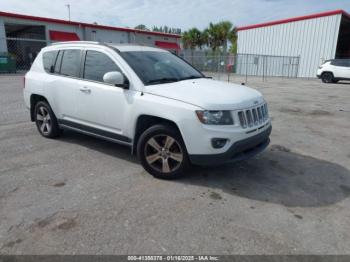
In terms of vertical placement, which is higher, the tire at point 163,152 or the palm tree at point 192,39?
the palm tree at point 192,39

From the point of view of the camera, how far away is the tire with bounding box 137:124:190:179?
378 centimetres

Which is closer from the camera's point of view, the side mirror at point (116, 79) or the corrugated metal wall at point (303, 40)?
the side mirror at point (116, 79)

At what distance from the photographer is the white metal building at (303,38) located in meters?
24.1

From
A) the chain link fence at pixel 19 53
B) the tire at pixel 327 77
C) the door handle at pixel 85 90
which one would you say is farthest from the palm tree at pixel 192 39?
the door handle at pixel 85 90

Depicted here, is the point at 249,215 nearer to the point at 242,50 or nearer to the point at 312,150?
the point at 312,150

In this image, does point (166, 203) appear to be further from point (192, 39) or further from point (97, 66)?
point (192, 39)

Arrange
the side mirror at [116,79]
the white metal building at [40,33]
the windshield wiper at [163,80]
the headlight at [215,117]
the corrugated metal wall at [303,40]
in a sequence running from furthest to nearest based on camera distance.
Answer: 1. the white metal building at [40,33]
2. the corrugated metal wall at [303,40]
3. the windshield wiper at [163,80]
4. the side mirror at [116,79]
5. the headlight at [215,117]

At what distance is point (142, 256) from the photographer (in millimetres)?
2510

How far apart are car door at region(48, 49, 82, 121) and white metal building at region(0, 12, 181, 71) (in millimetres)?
21235

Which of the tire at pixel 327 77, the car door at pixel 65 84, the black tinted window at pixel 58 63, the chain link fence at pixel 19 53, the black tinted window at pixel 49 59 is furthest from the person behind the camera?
the chain link fence at pixel 19 53

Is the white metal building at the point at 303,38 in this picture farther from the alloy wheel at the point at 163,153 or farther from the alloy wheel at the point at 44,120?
the alloy wheel at the point at 163,153

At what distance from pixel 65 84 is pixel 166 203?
2.79m

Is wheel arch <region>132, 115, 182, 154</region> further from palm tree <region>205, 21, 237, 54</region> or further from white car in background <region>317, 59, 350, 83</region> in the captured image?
palm tree <region>205, 21, 237, 54</region>

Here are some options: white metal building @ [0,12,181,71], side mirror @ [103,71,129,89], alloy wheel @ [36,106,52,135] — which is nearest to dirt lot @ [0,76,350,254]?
alloy wheel @ [36,106,52,135]
